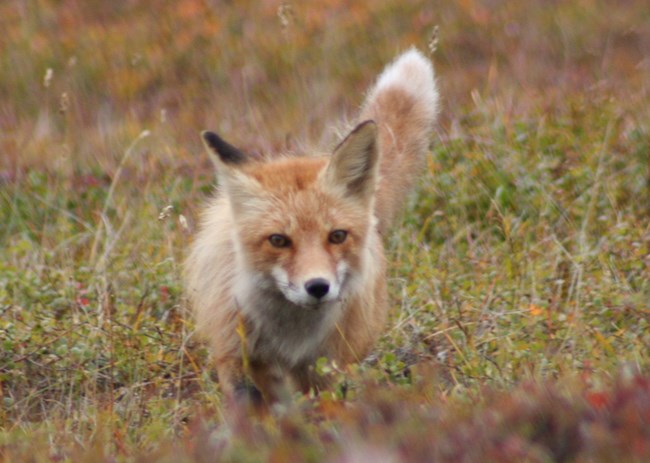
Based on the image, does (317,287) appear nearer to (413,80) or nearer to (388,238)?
(413,80)

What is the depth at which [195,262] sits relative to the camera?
588 cm

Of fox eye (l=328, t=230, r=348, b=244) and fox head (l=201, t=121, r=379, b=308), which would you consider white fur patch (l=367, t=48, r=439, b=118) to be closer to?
fox head (l=201, t=121, r=379, b=308)

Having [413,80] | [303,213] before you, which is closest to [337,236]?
[303,213]

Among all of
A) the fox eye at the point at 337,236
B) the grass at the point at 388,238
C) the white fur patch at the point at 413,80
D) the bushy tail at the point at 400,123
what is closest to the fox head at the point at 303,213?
the fox eye at the point at 337,236

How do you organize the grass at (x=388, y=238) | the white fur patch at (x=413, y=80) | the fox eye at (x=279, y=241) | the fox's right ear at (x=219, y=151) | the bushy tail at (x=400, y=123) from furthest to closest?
the white fur patch at (x=413, y=80) < the bushy tail at (x=400, y=123) < the fox's right ear at (x=219, y=151) < the fox eye at (x=279, y=241) < the grass at (x=388, y=238)

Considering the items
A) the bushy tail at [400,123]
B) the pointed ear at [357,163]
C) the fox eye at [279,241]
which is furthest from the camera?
the bushy tail at [400,123]

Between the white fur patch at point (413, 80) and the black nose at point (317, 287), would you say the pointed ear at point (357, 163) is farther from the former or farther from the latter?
the white fur patch at point (413, 80)

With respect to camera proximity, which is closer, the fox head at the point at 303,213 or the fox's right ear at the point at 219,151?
the fox head at the point at 303,213

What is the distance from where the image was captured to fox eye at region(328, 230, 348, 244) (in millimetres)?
5047

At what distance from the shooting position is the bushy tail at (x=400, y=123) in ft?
20.8

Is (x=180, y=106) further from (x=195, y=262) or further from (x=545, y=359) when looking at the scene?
(x=545, y=359)

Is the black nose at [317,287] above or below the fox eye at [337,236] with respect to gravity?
below

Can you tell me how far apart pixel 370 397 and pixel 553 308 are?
8.88 ft

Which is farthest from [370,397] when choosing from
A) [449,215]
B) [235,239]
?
[449,215]
